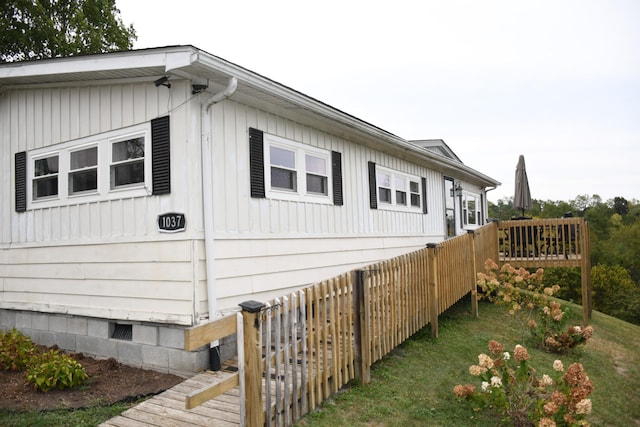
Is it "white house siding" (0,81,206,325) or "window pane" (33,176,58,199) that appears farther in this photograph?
"window pane" (33,176,58,199)

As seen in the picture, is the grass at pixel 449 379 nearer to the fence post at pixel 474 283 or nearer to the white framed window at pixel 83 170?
the fence post at pixel 474 283

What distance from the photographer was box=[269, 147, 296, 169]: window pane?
6720mm

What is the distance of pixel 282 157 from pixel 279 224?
1.02 metres

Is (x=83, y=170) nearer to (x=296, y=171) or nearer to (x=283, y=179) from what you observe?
(x=283, y=179)

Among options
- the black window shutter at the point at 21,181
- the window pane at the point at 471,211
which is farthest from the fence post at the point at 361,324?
the window pane at the point at 471,211

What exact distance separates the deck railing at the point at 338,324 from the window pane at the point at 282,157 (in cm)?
222

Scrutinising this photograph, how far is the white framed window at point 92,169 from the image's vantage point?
235 inches

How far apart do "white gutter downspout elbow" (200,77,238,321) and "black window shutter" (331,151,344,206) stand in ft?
9.41

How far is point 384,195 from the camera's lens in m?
9.98

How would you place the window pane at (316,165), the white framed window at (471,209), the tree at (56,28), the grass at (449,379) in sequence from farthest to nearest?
the tree at (56,28), the white framed window at (471,209), the window pane at (316,165), the grass at (449,379)

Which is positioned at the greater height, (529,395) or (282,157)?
(282,157)

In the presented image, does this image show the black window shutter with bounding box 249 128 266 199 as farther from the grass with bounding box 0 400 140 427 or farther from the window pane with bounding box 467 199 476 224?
the window pane with bounding box 467 199 476 224

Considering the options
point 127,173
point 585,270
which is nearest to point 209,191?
point 127,173

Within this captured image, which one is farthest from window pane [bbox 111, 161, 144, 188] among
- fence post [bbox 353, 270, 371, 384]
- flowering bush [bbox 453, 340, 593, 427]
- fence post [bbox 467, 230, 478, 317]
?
fence post [bbox 467, 230, 478, 317]
